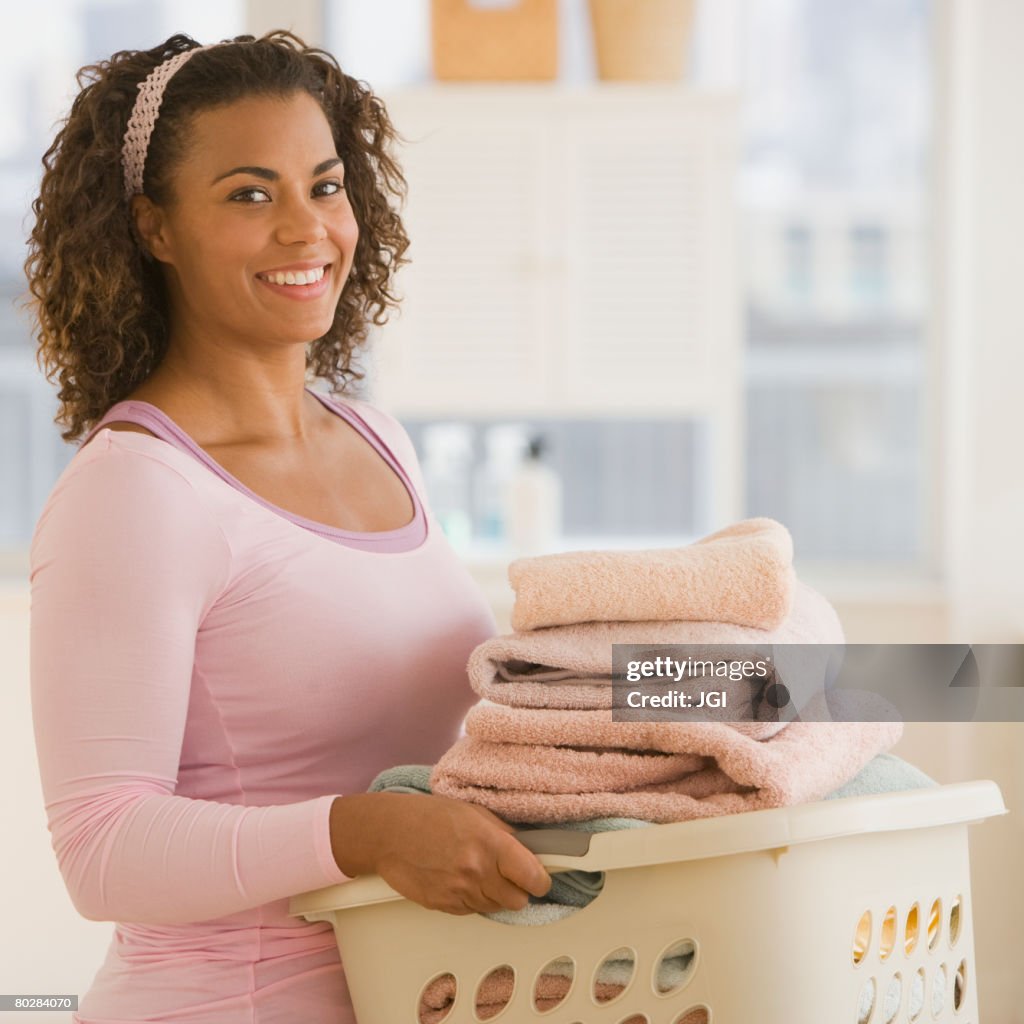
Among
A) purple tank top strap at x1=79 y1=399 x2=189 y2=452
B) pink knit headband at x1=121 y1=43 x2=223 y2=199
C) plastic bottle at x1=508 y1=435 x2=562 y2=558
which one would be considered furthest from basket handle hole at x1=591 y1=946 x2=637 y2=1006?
plastic bottle at x1=508 y1=435 x2=562 y2=558

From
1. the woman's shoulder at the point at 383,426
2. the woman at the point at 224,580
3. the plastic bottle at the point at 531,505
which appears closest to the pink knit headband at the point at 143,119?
the woman at the point at 224,580

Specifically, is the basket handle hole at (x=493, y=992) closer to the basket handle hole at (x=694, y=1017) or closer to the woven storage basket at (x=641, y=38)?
the basket handle hole at (x=694, y=1017)

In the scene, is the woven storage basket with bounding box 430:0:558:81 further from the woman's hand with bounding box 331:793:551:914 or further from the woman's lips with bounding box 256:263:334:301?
the woman's hand with bounding box 331:793:551:914

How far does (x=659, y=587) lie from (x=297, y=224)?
458mm

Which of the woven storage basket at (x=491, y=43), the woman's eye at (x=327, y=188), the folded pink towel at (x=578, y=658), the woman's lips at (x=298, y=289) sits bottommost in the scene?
the folded pink towel at (x=578, y=658)

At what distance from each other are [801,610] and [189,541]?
1.60 feet

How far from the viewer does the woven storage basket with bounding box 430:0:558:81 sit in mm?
2393

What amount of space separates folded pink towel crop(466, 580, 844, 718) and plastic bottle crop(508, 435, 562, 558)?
4.99 ft

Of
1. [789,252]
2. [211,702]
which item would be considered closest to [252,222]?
[211,702]

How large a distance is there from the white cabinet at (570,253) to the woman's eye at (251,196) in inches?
52.1

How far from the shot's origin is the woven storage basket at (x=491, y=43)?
2393 mm

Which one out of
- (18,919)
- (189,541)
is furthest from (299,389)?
(18,919)

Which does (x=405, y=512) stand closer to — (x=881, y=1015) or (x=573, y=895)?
(x=573, y=895)

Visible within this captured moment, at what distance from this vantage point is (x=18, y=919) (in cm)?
169
